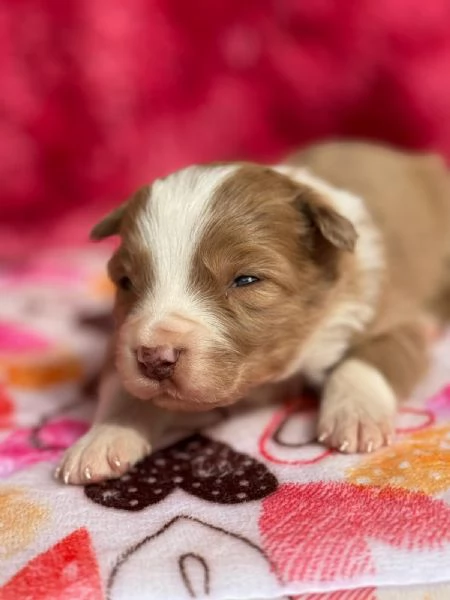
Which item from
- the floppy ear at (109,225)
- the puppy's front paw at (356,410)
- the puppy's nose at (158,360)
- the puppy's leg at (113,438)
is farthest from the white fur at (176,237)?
the puppy's front paw at (356,410)

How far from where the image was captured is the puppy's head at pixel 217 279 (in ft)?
7.15

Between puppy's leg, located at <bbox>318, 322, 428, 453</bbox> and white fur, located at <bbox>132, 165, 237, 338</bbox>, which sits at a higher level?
white fur, located at <bbox>132, 165, 237, 338</bbox>

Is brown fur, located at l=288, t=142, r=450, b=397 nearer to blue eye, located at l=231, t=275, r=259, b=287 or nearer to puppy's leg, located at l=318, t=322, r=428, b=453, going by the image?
puppy's leg, located at l=318, t=322, r=428, b=453

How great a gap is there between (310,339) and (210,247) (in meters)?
0.52

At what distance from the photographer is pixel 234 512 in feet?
6.58

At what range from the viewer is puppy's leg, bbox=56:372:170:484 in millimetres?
2219

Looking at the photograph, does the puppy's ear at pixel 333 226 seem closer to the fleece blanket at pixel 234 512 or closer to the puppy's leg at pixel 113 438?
the fleece blanket at pixel 234 512

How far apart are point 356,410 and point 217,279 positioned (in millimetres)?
555

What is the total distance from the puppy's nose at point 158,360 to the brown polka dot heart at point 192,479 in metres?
0.29

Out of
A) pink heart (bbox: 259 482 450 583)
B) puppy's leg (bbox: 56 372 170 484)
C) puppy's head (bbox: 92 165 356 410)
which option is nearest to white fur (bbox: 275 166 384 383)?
puppy's head (bbox: 92 165 356 410)

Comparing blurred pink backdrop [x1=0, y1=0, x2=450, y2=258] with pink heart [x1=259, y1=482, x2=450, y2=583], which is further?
blurred pink backdrop [x1=0, y1=0, x2=450, y2=258]

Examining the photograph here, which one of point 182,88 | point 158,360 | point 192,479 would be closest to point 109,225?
point 158,360

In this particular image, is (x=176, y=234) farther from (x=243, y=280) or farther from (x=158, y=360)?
(x=158, y=360)

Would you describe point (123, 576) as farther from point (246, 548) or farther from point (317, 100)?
point (317, 100)
